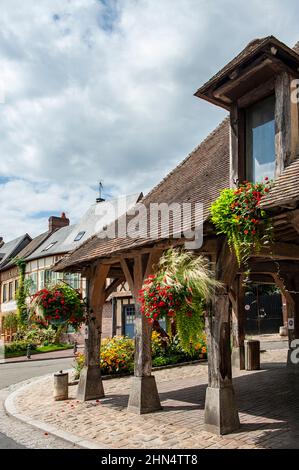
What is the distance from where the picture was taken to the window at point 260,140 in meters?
6.45

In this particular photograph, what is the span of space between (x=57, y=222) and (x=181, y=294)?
3136cm

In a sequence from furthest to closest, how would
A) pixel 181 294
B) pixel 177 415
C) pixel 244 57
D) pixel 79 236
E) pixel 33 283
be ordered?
pixel 33 283
pixel 79 236
pixel 177 415
pixel 244 57
pixel 181 294

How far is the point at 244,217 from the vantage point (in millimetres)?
5297

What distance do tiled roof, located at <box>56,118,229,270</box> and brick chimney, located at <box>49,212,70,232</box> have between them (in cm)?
2579

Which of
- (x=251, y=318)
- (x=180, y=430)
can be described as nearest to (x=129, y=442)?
(x=180, y=430)

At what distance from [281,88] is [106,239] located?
4.71 metres

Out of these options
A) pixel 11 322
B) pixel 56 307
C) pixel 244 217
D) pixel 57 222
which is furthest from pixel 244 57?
pixel 57 222

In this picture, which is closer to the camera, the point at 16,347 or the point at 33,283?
the point at 16,347

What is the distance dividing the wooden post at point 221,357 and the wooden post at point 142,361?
160cm

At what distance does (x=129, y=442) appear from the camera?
19.2 feet

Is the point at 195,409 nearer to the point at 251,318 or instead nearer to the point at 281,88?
the point at 281,88

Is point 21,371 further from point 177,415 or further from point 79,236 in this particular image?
point 79,236

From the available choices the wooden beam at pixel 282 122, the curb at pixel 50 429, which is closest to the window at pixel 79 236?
the curb at pixel 50 429

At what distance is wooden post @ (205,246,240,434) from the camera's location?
6.18m
